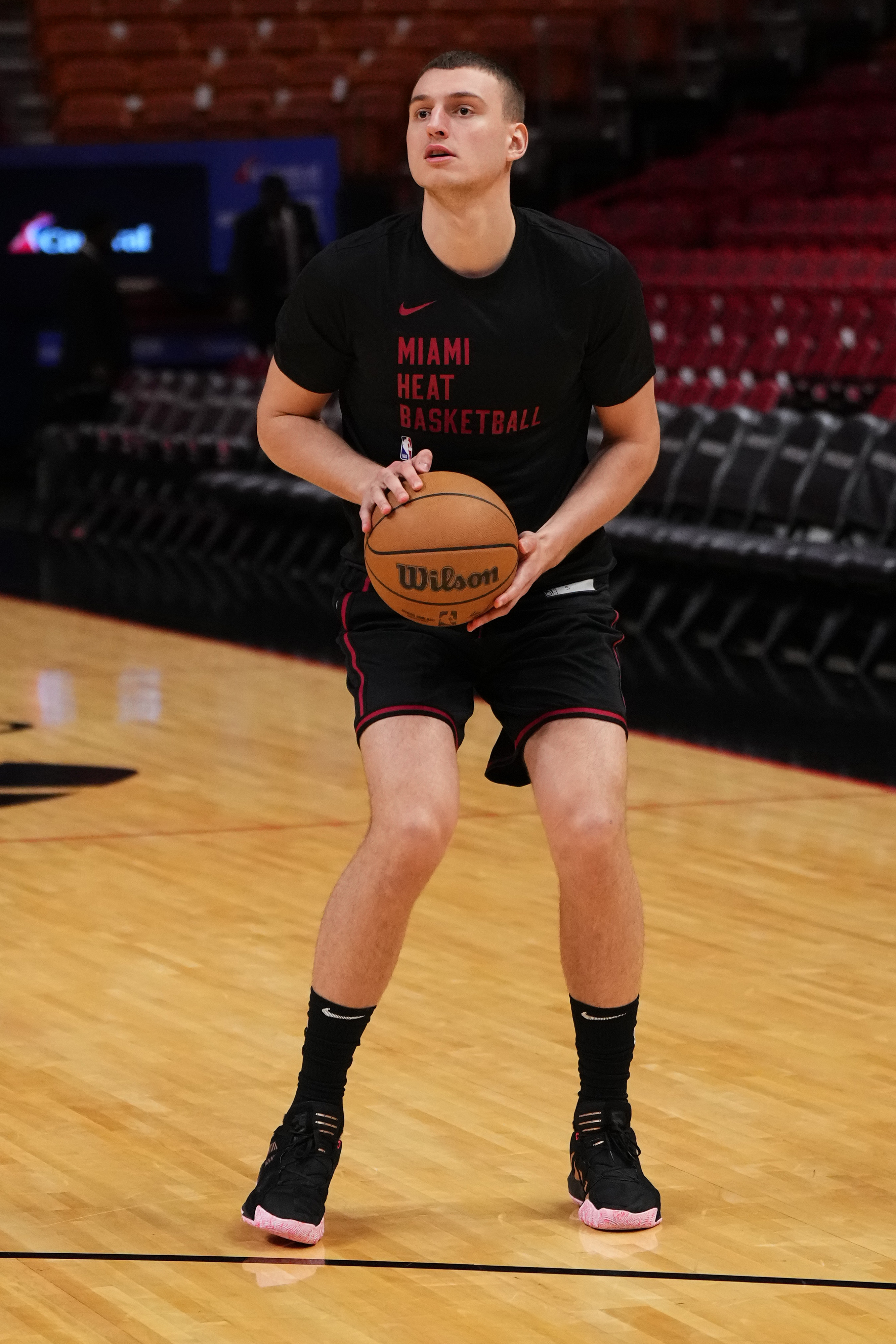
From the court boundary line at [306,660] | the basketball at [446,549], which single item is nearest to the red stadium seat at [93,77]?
the court boundary line at [306,660]

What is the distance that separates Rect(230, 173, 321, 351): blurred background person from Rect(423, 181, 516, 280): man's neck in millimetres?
11958

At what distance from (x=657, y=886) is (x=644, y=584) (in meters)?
4.65

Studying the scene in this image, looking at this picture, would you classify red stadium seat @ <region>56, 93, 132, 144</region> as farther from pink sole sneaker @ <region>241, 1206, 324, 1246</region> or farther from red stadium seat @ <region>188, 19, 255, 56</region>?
pink sole sneaker @ <region>241, 1206, 324, 1246</region>

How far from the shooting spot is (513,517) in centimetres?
328

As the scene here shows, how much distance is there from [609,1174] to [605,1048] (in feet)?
0.60

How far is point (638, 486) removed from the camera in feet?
11.1

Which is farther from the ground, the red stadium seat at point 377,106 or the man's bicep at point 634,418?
the man's bicep at point 634,418

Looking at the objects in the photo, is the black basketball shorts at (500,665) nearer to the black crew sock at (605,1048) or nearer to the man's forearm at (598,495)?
the man's forearm at (598,495)

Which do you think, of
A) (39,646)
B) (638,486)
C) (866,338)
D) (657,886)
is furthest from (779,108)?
(638,486)

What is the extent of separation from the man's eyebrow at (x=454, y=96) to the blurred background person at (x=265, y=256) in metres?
12.0

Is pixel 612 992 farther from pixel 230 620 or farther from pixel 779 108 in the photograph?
pixel 779 108

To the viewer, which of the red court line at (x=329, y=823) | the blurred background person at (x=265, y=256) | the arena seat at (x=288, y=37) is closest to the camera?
the red court line at (x=329, y=823)

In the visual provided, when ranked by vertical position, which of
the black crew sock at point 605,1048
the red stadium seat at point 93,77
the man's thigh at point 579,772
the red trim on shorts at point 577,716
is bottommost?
the black crew sock at point 605,1048

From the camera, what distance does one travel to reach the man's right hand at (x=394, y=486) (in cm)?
311
